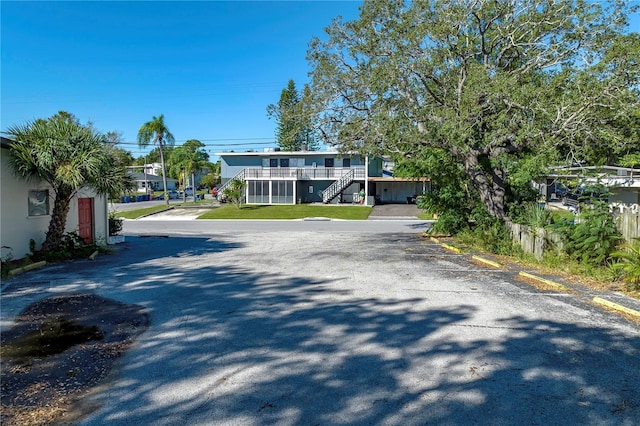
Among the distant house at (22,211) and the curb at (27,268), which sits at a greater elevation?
the distant house at (22,211)

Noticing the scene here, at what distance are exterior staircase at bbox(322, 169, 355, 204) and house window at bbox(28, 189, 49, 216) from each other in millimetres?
27652

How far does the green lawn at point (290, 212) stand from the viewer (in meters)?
30.8

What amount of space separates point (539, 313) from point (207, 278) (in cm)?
643

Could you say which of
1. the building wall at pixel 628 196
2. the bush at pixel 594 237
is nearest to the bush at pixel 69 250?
the bush at pixel 594 237

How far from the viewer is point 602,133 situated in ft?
34.9

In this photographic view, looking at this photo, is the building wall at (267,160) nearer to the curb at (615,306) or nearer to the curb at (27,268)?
the curb at (27,268)

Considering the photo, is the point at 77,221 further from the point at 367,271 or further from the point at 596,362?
the point at 596,362

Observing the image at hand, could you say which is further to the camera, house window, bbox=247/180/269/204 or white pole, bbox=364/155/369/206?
house window, bbox=247/180/269/204

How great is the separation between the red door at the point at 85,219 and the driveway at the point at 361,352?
15.7ft

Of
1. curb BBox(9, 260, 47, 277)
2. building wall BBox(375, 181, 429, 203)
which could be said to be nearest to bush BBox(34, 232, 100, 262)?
curb BBox(9, 260, 47, 277)

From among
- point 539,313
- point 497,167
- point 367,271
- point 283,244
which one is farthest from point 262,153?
point 539,313

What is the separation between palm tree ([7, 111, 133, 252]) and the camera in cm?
1032

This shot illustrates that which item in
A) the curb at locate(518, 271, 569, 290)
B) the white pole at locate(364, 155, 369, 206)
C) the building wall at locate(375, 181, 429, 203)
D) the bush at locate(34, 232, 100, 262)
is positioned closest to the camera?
the curb at locate(518, 271, 569, 290)

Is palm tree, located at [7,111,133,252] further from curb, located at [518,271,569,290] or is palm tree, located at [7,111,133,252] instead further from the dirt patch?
curb, located at [518,271,569,290]
